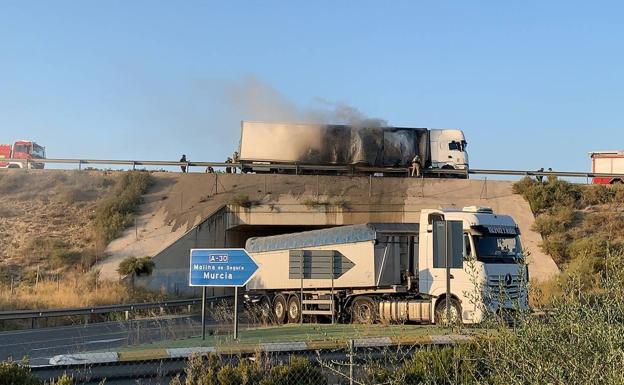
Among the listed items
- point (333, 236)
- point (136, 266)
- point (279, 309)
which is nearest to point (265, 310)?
point (279, 309)

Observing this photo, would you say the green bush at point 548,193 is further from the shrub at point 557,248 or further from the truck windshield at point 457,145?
the truck windshield at point 457,145

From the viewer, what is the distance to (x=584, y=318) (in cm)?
526

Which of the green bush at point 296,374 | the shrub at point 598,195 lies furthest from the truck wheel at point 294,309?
the shrub at point 598,195

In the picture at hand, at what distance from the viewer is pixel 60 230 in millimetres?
38531

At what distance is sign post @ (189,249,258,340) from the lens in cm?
1493

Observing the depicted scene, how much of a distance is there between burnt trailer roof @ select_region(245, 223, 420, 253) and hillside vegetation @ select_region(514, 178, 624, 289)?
43.1 ft

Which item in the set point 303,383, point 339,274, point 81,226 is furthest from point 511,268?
point 81,226

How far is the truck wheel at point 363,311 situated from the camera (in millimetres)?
21058

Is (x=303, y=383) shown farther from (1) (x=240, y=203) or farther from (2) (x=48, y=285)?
(1) (x=240, y=203)

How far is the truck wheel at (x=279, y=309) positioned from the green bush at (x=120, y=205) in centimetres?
1466

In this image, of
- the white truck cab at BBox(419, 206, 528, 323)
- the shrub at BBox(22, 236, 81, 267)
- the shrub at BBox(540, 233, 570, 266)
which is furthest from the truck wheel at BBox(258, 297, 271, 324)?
the shrub at BBox(540, 233, 570, 266)

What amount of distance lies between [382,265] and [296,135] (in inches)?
849

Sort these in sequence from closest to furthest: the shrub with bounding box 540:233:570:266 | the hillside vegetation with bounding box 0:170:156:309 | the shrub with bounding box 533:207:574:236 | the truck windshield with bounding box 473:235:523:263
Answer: the truck windshield with bounding box 473:235:523:263
the hillside vegetation with bounding box 0:170:156:309
the shrub with bounding box 540:233:570:266
the shrub with bounding box 533:207:574:236

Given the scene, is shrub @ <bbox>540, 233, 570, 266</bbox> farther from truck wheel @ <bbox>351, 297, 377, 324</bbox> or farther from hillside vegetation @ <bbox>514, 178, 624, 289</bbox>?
truck wheel @ <bbox>351, 297, 377, 324</bbox>
